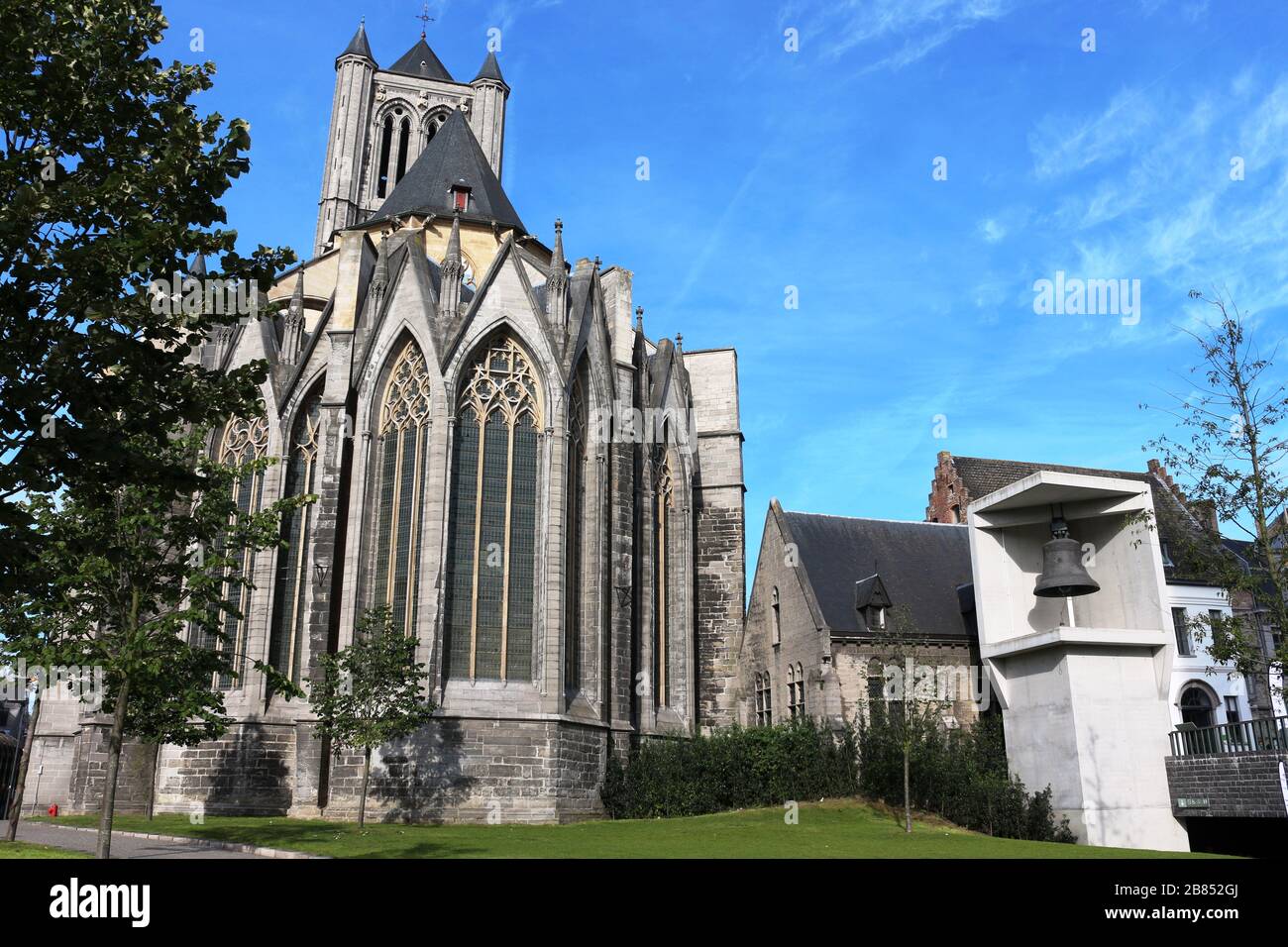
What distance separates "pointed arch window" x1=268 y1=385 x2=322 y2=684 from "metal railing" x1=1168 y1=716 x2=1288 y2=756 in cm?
2314

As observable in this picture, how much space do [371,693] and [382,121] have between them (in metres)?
45.3

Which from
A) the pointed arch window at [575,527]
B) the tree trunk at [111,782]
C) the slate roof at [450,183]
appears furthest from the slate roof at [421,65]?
the tree trunk at [111,782]

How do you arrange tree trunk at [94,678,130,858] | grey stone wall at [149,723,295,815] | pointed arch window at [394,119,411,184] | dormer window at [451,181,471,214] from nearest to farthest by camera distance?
tree trunk at [94,678,130,858]
grey stone wall at [149,723,295,815]
dormer window at [451,181,471,214]
pointed arch window at [394,119,411,184]

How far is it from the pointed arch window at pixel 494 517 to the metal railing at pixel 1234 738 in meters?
16.8

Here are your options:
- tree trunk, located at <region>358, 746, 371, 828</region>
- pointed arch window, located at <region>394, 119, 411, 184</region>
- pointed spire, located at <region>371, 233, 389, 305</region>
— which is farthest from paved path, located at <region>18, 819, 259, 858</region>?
pointed arch window, located at <region>394, 119, 411, 184</region>

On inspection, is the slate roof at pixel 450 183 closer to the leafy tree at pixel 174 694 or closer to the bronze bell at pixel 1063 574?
the leafy tree at pixel 174 694

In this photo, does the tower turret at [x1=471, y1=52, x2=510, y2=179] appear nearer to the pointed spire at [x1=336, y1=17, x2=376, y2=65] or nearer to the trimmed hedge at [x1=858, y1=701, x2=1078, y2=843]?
the pointed spire at [x1=336, y1=17, x2=376, y2=65]

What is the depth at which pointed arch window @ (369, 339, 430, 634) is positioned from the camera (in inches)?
1047

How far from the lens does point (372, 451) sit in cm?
2803

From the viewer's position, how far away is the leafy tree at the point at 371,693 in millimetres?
22469
